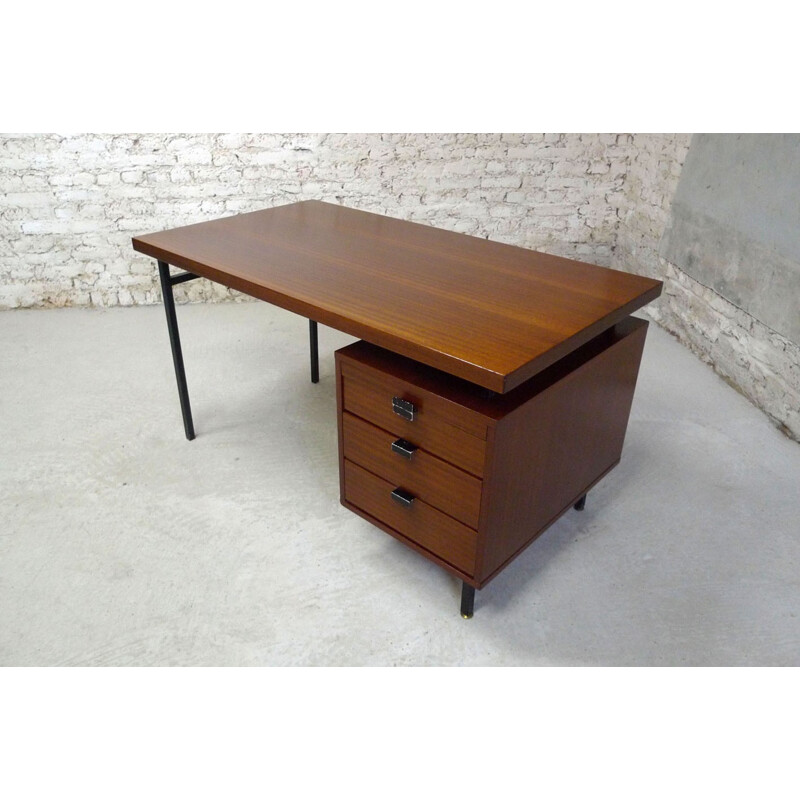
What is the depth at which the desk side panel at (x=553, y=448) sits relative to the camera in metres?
1.48

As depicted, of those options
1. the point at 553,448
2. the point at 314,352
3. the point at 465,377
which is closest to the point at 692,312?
the point at 314,352

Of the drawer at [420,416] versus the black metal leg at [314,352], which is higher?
the drawer at [420,416]

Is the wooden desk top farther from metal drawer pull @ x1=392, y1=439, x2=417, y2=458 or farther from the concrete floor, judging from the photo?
the concrete floor

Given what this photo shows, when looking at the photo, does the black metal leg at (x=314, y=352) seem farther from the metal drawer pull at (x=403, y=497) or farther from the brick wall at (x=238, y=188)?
the metal drawer pull at (x=403, y=497)

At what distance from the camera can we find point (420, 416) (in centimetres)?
152

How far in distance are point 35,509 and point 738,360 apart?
2.65m

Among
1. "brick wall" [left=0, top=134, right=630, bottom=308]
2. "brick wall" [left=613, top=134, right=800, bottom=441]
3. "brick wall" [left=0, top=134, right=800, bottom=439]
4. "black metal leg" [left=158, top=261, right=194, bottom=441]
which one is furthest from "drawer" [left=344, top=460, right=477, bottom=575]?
"brick wall" [left=0, top=134, right=630, bottom=308]

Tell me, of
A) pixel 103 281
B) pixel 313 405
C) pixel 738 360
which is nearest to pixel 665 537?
pixel 738 360

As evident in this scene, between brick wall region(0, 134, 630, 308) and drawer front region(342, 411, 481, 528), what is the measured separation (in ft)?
6.87

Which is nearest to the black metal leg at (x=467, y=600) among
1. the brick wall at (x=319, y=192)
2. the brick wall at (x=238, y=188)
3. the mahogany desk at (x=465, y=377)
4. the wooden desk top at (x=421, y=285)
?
the mahogany desk at (x=465, y=377)

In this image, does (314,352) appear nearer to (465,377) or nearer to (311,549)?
(311,549)

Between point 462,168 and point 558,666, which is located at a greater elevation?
Result: point 462,168

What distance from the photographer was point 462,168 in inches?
137

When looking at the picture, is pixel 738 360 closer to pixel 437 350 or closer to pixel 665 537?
pixel 665 537
